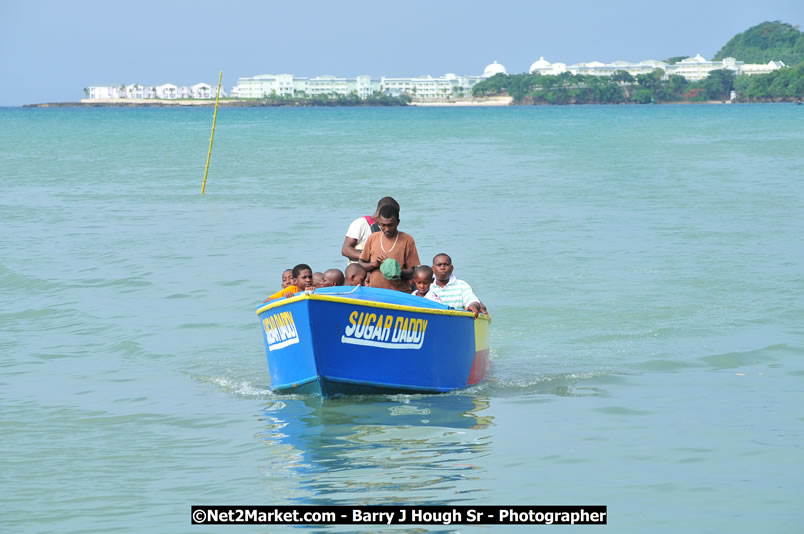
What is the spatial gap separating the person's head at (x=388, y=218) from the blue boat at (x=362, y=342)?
0.63 meters

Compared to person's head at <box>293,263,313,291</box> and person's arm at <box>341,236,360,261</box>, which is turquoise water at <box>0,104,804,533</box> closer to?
person's head at <box>293,263,313,291</box>

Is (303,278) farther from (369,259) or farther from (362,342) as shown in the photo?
(362,342)

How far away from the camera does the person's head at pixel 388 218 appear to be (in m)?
9.07

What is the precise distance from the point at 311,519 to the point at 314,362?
228 cm

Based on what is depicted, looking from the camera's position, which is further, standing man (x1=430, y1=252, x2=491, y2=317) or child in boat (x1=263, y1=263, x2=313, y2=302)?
standing man (x1=430, y1=252, x2=491, y2=317)

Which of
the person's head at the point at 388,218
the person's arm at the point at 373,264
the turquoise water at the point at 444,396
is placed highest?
the person's head at the point at 388,218

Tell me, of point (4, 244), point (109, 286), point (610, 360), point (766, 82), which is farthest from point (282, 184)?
point (766, 82)

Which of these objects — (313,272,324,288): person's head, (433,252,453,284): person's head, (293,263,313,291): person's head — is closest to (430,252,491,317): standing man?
(433,252,453,284): person's head

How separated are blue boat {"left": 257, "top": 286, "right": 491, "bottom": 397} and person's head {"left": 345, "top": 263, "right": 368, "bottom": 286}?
0.40 m

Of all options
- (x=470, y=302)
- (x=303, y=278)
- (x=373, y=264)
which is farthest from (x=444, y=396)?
(x=303, y=278)

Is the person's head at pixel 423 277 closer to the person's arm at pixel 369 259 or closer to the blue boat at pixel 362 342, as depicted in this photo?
the person's arm at pixel 369 259

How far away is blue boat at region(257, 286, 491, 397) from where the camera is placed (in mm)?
8523

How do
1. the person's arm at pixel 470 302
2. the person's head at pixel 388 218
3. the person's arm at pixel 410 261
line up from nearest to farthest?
the person's head at pixel 388 218, the person's arm at pixel 410 261, the person's arm at pixel 470 302

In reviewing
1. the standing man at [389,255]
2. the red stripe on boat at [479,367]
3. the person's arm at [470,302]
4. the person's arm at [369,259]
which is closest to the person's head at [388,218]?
the standing man at [389,255]
